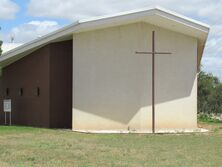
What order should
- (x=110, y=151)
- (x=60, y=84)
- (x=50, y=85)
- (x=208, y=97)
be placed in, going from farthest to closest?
(x=208, y=97) < (x=60, y=84) < (x=50, y=85) < (x=110, y=151)

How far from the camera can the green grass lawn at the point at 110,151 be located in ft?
34.7

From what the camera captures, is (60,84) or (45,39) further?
(60,84)

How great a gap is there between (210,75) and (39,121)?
2148cm

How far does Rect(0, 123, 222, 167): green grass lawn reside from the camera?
10.6m

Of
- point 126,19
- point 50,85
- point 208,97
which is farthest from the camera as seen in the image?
point 208,97

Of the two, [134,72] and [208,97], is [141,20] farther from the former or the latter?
[208,97]

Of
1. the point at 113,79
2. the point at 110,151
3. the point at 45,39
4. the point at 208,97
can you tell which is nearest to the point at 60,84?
the point at 45,39

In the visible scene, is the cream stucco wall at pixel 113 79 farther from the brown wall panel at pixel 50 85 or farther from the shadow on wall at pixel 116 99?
the brown wall panel at pixel 50 85

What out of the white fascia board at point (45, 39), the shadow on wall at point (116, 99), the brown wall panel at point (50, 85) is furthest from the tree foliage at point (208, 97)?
the white fascia board at point (45, 39)

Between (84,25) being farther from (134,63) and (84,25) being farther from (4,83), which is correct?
(4,83)

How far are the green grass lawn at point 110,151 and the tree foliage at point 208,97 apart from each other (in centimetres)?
2076

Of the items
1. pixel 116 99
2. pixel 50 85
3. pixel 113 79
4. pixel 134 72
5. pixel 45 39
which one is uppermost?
pixel 45 39

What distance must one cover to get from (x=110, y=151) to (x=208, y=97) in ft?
85.9

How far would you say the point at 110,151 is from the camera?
40.9 ft
